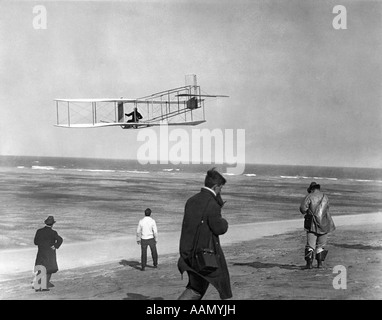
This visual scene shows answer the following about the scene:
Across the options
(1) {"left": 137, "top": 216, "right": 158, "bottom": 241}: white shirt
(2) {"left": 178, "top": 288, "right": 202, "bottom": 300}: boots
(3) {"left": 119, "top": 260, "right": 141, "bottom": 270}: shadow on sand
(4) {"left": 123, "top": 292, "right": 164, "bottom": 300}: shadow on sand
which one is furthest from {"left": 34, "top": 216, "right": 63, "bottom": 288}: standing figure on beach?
(2) {"left": 178, "top": 288, "right": 202, "bottom": 300}: boots

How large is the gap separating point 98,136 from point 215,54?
9.63 feet

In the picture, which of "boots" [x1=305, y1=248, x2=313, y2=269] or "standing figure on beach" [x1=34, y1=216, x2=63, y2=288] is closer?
"standing figure on beach" [x1=34, y1=216, x2=63, y2=288]

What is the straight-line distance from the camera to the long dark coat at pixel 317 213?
7.11 meters

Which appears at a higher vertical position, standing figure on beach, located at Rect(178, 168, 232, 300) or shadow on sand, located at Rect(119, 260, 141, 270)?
standing figure on beach, located at Rect(178, 168, 232, 300)

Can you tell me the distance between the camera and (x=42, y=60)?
887cm

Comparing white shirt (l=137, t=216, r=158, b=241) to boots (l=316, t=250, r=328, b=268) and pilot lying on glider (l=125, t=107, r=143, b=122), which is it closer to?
pilot lying on glider (l=125, t=107, r=143, b=122)

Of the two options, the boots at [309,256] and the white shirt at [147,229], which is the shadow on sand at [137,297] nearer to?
the white shirt at [147,229]

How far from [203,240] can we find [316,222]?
2972 mm

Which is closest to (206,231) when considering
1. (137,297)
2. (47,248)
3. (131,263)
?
(137,297)

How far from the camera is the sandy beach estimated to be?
6441 mm

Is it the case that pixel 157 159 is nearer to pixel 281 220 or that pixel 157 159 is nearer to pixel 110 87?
pixel 110 87

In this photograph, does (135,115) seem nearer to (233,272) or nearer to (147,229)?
(147,229)

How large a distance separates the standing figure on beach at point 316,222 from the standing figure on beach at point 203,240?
281 cm
